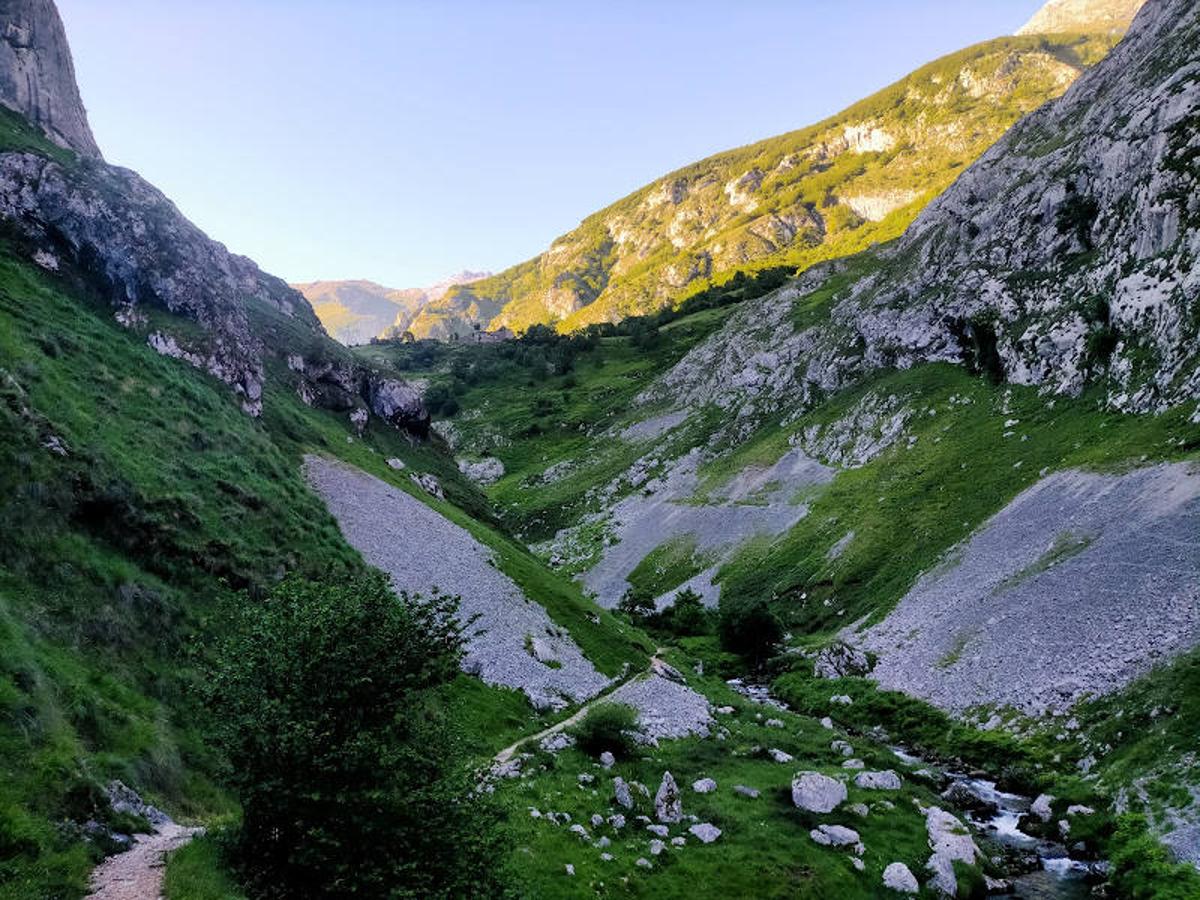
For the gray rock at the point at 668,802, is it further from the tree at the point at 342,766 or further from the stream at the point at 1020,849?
the tree at the point at 342,766

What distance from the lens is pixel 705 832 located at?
105ft

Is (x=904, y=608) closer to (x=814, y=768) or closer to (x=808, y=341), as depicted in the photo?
(x=814, y=768)

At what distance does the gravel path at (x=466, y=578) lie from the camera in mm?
49531

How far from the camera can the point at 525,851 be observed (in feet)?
92.5

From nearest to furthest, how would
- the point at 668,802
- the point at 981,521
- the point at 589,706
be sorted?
the point at 668,802
the point at 589,706
the point at 981,521

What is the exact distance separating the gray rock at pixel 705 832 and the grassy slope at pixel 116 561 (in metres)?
12.5

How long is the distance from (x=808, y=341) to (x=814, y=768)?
390ft

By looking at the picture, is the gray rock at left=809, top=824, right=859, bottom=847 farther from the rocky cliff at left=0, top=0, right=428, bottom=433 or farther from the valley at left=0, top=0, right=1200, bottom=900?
the rocky cliff at left=0, top=0, right=428, bottom=433

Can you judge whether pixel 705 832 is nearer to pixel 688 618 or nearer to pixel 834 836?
pixel 834 836

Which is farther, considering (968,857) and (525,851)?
(968,857)

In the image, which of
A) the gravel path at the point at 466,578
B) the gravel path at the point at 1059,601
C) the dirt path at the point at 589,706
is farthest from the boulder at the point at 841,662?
the gravel path at the point at 466,578

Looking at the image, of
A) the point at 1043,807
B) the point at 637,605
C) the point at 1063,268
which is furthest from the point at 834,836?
the point at 1063,268

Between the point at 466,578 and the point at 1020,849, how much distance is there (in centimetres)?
4139

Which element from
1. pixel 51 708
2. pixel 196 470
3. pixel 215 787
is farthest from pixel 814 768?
pixel 196 470
